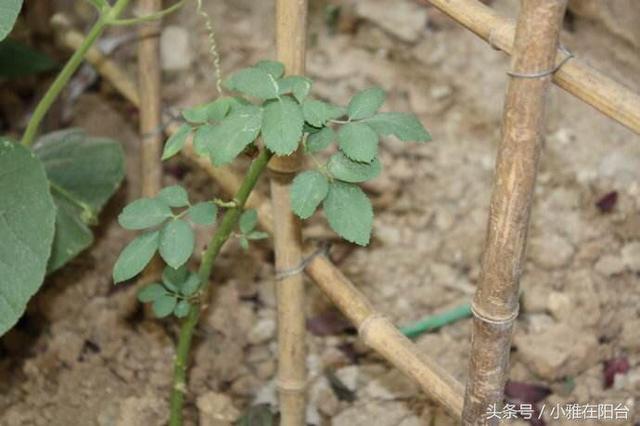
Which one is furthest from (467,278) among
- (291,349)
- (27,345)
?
(27,345)

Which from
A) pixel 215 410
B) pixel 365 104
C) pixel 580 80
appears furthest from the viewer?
pixel 215 410

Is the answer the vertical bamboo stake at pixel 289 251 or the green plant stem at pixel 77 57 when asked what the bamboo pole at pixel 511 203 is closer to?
the vertical bamboo stake at pixel 289 251

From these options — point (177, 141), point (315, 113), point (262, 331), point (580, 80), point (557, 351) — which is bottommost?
point (262, 331)

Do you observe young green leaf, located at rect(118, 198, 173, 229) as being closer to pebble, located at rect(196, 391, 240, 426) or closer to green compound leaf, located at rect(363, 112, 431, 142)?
green compound leaf, located at rect(363, 112, 431, 142)

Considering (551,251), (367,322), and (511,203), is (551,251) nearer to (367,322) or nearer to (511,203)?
(367,322)

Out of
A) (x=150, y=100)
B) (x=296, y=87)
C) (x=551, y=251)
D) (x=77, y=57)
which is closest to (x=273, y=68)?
(x=296, y=87)

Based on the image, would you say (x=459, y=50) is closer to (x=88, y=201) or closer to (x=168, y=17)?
(x=168, y=17)

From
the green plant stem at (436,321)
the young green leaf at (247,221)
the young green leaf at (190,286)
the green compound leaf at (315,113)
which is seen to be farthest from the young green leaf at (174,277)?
the green plant stem at (436,321)
